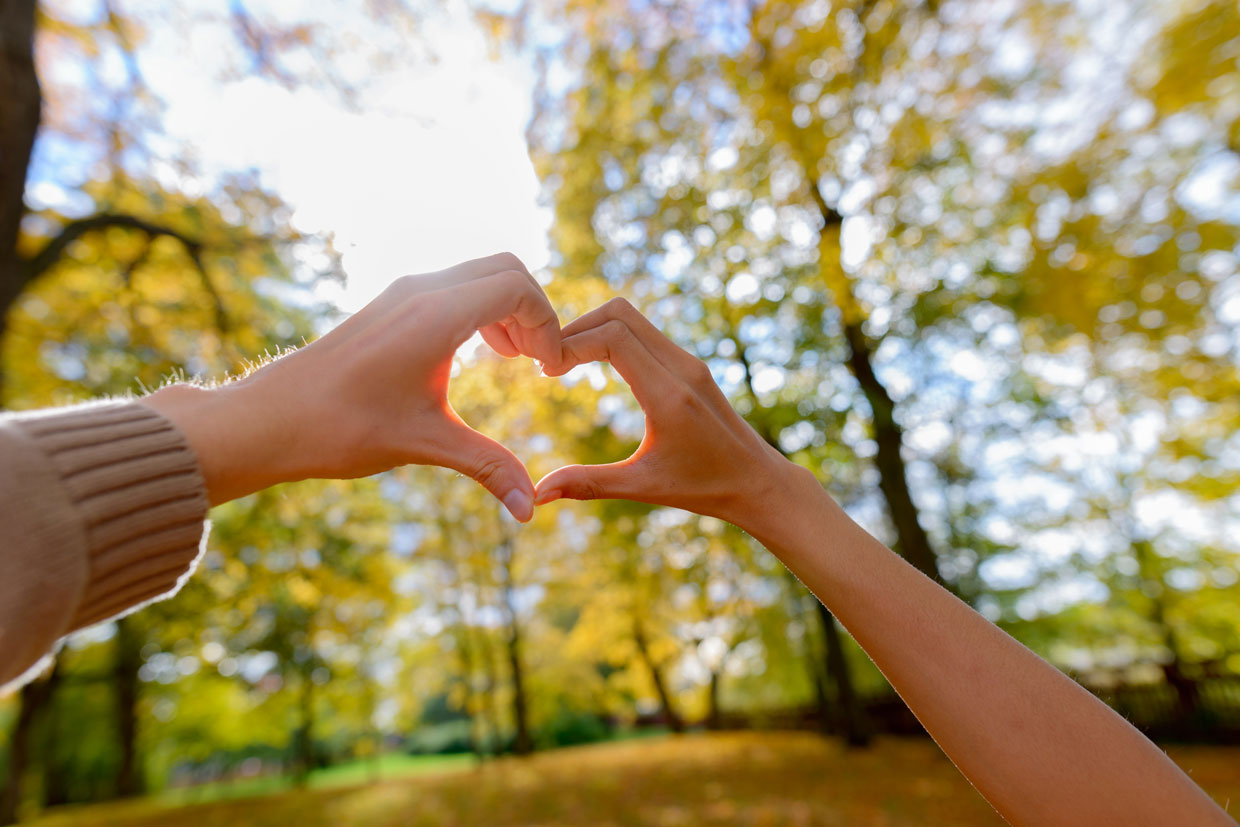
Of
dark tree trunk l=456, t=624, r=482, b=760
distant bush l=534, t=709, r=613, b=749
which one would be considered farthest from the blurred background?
distant bush l=534, t=709, r=613, b=749

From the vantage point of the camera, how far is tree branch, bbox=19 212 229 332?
461cm

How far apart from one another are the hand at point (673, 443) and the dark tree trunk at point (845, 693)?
1199cm

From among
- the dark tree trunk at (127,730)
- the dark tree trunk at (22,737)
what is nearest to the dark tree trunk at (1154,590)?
the dark tree trunk at (22,737)

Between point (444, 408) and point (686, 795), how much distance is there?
926 centimetres

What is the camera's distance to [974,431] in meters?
13.0

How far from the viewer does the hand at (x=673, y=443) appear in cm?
124

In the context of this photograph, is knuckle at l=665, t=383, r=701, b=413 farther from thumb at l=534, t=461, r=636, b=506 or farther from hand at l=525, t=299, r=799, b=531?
thumb at l=534, t=461, r=636, b=506

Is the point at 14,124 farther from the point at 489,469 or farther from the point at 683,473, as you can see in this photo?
the point at 683,473

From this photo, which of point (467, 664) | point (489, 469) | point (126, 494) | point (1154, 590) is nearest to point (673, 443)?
point (489, 469)

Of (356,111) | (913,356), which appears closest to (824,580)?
(356,111)

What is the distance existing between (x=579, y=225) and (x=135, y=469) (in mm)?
9700

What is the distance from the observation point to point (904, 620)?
3.52 ft

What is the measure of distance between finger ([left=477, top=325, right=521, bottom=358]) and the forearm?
0.78m

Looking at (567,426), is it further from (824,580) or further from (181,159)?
(824,580)
